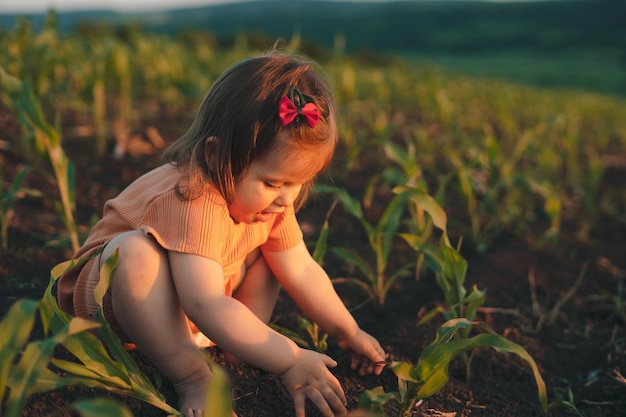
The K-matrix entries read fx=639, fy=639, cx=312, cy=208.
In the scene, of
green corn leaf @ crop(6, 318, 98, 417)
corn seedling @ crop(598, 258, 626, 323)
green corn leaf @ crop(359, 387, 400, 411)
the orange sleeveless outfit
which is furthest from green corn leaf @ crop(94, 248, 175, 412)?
corn seedling @ crop(598, 258, 626, 323)

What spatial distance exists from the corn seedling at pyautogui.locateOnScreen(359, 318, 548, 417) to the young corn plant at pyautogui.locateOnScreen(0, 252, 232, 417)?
41 centimetres

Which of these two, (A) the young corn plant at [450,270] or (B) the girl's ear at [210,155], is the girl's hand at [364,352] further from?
(B) the girl's ear at [210,155]

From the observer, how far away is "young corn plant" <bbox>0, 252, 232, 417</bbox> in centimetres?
92

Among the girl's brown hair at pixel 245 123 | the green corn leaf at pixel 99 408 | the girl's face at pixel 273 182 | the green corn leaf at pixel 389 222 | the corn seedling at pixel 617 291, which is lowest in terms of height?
the corn seedling at pixel 617 291

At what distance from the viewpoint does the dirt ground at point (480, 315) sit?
1.57 metres

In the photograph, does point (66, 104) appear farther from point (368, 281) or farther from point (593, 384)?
point (593, 384)

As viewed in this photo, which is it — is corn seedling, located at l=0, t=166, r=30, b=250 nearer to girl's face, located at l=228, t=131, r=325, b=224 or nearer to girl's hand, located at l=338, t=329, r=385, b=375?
girl's face, located at l=228, t=131, r=325, b=224

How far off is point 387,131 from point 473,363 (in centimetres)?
182

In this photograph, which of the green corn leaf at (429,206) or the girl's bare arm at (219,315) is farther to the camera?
the green corn leaf at (429,206)

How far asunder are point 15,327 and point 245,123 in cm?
64

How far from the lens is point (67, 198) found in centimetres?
205

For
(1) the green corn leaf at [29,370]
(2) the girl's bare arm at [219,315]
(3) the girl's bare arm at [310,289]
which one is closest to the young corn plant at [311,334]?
(3) the girl's bare arm at [310,289]

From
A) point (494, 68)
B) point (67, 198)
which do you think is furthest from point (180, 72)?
point (494, 68)

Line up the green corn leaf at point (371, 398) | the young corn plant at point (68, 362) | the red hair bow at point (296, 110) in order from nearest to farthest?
the young corn plant at point (68, 362) < the green corn leaf at point (371, 398) < the red hair bow at point (296, 110)
